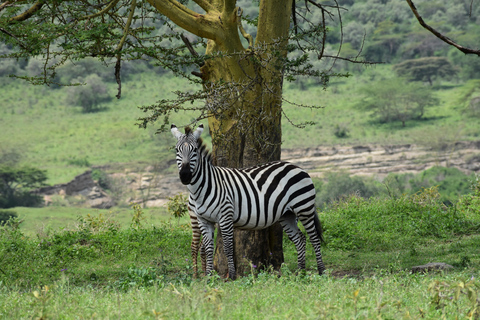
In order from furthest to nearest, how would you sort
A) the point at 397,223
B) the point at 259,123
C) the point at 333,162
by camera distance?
the point at 333,162
the point at 397,223
the point at 259,123

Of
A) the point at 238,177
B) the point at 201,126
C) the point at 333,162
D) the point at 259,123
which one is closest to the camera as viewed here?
the point at 201,126

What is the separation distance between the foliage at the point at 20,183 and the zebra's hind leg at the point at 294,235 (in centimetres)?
3741

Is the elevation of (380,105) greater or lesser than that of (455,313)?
greater

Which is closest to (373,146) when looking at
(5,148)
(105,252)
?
(5,148)

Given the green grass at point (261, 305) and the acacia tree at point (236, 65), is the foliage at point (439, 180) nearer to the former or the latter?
A: the acacia tree at point (236, 65)

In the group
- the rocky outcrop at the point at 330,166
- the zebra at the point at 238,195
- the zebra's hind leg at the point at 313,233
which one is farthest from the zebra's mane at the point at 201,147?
the rocky outcrop at the point at 330,166

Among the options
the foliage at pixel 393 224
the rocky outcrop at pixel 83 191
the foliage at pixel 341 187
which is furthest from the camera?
the rocky outcrop at pixel 83 191

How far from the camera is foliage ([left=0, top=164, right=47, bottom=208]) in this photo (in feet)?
134

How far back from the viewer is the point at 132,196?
4331cm

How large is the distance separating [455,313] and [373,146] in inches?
1754

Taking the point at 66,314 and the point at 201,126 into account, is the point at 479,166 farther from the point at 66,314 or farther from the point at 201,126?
the point at 66,314

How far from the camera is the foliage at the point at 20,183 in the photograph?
134 ft

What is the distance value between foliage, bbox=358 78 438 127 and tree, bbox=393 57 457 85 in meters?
4.53

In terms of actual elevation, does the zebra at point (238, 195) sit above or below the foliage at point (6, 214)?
above
